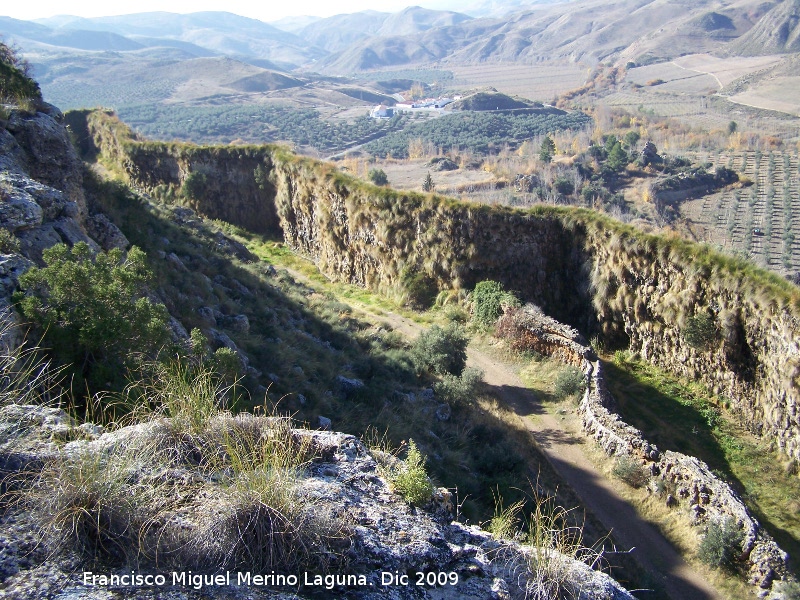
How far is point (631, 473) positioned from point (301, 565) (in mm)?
9255

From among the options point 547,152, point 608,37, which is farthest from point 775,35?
point 547,152

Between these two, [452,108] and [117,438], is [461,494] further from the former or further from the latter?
[452,108]

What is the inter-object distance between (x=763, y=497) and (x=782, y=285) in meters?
4.93

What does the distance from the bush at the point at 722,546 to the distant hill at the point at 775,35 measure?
11808 centimetres

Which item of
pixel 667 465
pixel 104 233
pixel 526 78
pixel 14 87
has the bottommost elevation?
pixel 667 465

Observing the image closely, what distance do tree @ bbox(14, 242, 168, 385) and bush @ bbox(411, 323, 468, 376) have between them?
9.00 meters

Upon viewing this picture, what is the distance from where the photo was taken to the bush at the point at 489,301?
57.2ft

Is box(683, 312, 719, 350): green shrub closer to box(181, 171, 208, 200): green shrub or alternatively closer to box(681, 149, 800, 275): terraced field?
box(681, 149, 800, 275): terraced field

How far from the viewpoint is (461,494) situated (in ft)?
30.4

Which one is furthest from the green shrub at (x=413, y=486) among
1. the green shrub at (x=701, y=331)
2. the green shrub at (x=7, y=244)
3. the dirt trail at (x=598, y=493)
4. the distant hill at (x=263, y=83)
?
the distant hill at (x=263, y=83)

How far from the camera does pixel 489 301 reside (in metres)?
17.8

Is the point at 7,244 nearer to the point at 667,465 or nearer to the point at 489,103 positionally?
the point at 667,465

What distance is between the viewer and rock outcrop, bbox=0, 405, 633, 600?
3.30 meters

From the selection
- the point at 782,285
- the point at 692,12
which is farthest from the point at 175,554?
the point at 692,12
